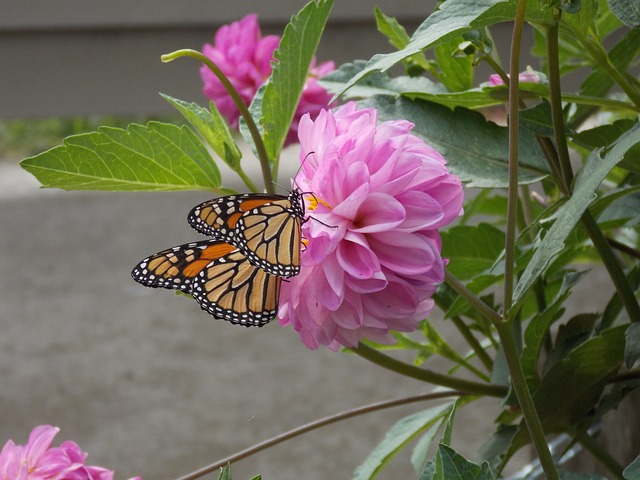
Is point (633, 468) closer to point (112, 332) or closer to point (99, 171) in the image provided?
point (99, 171)

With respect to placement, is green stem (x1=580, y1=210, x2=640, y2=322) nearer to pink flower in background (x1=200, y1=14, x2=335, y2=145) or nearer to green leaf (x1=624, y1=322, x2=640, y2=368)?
green leaf (x1=624, y1=322, x2=640, y2=368)

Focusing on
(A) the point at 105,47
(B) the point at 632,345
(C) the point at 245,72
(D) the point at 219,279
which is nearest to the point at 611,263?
(B) the point at 632,345

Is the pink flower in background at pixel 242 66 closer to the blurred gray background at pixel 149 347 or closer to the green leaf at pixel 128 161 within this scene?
the green leaf at pixel 128 161

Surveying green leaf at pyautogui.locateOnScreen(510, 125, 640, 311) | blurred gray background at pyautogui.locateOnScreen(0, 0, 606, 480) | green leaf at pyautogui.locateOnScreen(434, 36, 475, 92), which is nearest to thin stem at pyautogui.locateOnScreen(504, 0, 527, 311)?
green leaf at pyautogui.locateOnScreen(510, 125, 640, 311)

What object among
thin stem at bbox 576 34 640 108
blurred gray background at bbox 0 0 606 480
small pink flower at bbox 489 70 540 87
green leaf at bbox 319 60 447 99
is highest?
thin stem at bbox 576 34 640 108

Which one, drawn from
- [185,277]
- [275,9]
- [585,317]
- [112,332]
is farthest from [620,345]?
[112,332]

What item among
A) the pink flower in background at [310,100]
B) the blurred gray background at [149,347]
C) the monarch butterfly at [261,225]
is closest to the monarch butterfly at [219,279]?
the monarch butterfly at [261,225]
